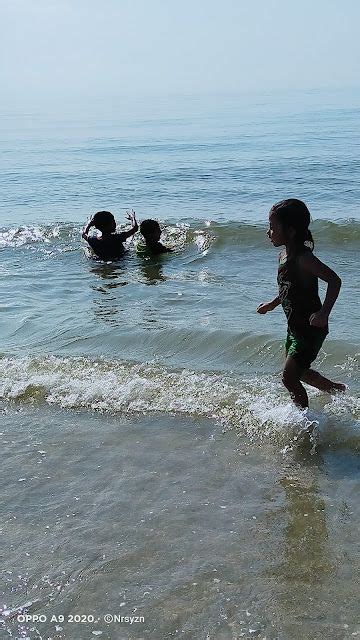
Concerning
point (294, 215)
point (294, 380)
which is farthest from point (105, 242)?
point (294, 215)

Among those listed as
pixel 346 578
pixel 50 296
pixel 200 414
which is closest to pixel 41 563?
pixel 346 578

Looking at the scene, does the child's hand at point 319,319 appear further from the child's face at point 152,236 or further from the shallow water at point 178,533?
the child's face at point 152,236

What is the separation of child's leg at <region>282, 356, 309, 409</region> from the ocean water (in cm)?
11

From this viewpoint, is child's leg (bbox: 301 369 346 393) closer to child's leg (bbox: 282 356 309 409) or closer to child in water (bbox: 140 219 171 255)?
child's leg (bbox: 282 356 309 409)

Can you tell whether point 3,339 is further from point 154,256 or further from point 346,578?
point 346,578

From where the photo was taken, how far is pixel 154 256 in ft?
35.4

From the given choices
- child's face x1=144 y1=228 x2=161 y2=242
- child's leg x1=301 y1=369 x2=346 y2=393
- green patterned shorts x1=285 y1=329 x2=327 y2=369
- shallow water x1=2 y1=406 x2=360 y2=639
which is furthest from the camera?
child's face x1=144 y1=228 x2=161 y2=242

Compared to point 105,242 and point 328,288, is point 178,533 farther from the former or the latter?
point 105,242

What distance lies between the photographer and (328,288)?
4184 mm

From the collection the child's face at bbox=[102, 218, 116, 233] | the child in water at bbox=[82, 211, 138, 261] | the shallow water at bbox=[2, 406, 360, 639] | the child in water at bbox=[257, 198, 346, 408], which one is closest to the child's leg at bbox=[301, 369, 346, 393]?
the child in water at bbox=[257, 198, 346, 408]

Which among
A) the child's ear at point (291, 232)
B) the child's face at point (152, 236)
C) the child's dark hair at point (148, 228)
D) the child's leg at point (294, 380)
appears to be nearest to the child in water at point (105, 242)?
the child's dark hair at point (148, 228)

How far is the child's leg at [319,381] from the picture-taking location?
4633 millimetres

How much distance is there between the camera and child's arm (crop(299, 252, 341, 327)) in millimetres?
4180

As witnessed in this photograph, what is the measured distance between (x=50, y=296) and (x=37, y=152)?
73.1 feet
